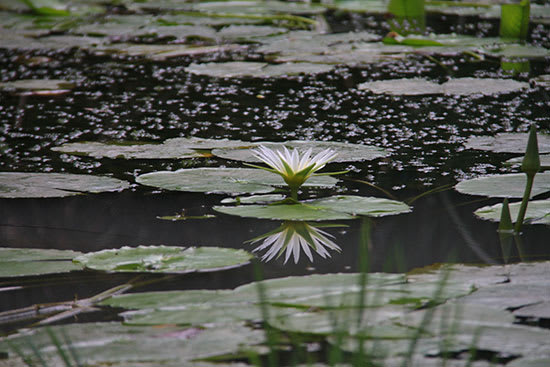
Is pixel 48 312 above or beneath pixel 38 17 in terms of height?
beneath

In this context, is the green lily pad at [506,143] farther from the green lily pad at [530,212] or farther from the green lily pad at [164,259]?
the green lily pad at [164,259]

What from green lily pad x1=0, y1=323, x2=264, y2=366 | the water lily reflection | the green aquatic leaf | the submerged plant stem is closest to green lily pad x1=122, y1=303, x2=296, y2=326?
green lily pad x1=0, y1=323, x2=264, y2=366

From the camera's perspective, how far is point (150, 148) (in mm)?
2133

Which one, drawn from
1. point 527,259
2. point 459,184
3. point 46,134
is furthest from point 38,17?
point 527,259

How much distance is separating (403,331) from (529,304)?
0.21m

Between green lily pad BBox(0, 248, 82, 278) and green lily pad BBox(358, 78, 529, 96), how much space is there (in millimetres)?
1654

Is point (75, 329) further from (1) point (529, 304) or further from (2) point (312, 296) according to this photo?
(1) point (529, 304)

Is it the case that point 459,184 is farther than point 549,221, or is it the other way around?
point 459,184

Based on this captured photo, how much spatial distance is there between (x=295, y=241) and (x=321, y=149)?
24.3 inches

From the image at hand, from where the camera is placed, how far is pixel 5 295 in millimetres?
1214

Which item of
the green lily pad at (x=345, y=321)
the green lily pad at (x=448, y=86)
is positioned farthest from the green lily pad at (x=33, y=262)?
the green lily pad at (x=448, y=86)

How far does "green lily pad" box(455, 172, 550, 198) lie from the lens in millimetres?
1664

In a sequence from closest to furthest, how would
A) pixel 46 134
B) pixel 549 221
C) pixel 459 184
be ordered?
pixel 549 221
pixel 459 184
pixel 46 134

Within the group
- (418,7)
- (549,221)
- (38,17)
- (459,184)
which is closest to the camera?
(549,221)
